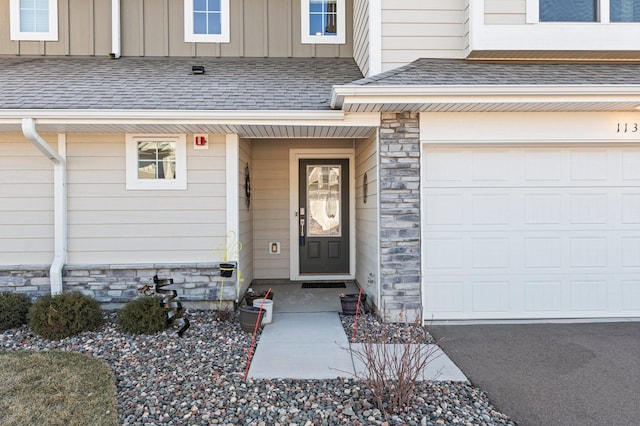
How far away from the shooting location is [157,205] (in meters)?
5.10

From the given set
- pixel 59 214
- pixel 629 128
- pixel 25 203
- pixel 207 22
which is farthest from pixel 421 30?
pixel 25 203

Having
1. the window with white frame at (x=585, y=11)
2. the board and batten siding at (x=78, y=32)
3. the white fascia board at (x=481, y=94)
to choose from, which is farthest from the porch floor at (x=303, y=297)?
the board and batten siding at (x=78, y=32)

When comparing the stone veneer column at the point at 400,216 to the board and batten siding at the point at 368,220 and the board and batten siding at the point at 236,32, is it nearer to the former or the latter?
the board and batten siding at the point at 368,220

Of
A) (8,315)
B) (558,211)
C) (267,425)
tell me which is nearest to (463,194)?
(558,211)

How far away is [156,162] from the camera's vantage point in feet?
16.8

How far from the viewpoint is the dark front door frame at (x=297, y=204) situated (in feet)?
22.5

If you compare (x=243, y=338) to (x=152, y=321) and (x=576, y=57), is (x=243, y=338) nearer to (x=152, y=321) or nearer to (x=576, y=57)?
(x=152, y=321)

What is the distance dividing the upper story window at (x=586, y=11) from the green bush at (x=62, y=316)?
244 inches

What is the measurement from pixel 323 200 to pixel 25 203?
13.7ft

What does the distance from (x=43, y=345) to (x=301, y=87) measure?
408 centimetres

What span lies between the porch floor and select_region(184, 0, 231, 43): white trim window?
398 cm

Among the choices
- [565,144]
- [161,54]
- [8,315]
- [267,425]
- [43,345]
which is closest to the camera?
[267,425]

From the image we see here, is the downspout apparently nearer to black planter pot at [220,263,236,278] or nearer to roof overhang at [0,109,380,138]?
roof overhang at [0,109,380,138]

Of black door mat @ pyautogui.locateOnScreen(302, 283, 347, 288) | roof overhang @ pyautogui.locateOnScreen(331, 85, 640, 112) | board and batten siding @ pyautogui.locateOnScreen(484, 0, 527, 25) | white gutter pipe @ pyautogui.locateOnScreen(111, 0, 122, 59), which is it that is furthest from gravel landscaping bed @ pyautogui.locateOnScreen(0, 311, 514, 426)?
white gutter pipe @ pyautogui.locateOnScreen(111, 0, 122, 59)
